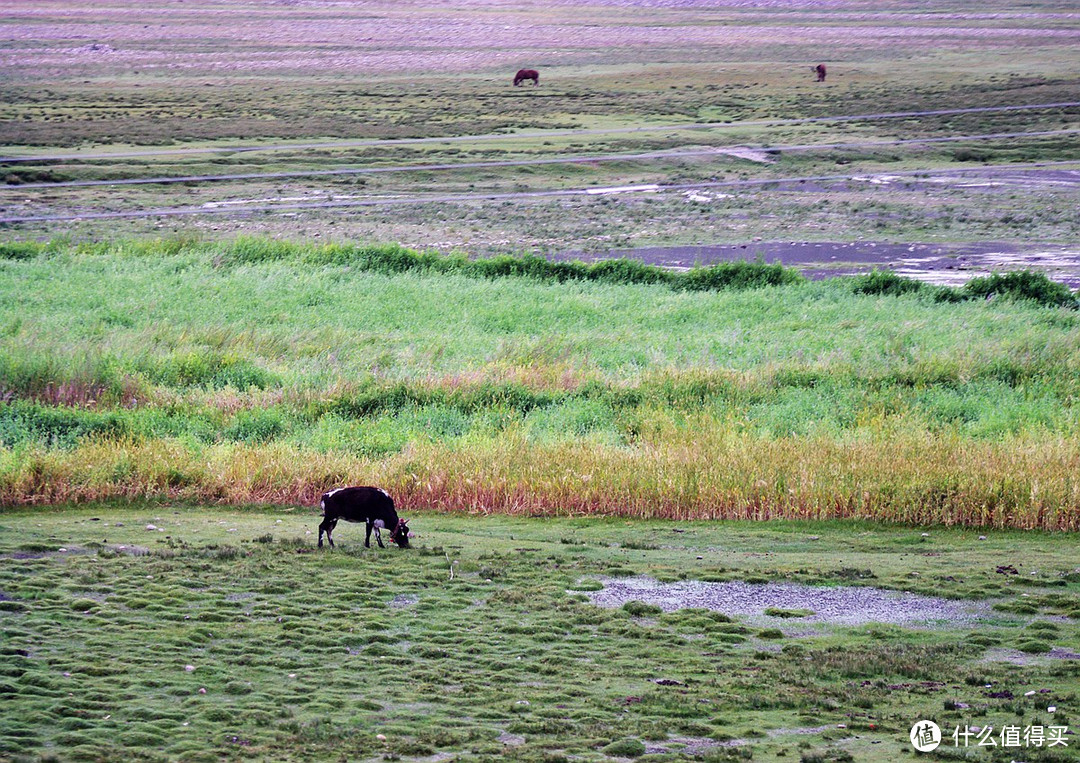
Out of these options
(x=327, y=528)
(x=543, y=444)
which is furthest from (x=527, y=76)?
(x=327, y=528)

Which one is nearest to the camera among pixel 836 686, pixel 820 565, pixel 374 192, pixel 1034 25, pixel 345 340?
pixel 836 686

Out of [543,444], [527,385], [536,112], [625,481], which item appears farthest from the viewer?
[536,112]

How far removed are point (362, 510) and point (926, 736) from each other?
194 inches

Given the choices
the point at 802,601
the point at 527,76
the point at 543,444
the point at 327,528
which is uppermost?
the point at 527,76

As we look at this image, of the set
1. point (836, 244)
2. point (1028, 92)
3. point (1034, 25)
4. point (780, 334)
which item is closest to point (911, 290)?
point (780, 334)

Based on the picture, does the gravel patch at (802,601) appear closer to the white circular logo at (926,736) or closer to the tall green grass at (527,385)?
the white circular logo at (926,736)

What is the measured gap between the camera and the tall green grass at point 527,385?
12445 millimetres

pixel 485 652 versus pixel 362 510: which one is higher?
pixel 362 510

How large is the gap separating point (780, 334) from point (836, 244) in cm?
1054

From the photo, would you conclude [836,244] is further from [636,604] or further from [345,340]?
[636,604]

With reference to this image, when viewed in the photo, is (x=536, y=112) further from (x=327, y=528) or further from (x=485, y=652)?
(x=485, y=652)

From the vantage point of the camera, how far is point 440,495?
12445 millimetres

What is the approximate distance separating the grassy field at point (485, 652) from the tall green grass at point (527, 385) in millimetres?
1580

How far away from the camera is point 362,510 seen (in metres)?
9.77
